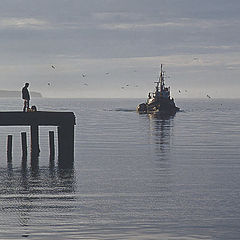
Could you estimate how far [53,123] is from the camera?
36.7 metres

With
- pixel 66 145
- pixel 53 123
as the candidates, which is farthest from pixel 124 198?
pixel 66 145

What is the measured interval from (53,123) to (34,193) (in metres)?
10.9

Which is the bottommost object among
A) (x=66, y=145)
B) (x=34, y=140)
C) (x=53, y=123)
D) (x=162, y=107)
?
(x=66, y=145)

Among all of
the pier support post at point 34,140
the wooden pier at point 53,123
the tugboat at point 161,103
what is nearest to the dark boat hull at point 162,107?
the tugboat at point 161,103

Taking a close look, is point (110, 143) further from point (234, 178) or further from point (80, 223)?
point (80, 223)

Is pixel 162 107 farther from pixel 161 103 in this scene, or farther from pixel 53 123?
pixel 53 123

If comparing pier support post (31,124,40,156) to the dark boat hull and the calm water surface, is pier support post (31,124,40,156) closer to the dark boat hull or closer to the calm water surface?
the calm water surface

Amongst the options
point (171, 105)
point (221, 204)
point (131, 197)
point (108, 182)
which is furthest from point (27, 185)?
point (171, 105)

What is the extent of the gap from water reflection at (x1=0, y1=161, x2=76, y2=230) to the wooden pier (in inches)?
109

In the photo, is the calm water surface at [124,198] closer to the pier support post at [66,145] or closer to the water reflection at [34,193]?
the water reflection at [34,193]

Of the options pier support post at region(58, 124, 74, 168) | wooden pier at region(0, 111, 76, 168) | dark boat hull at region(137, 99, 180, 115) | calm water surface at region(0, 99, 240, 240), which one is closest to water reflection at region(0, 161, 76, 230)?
calm water surface at region(0, 99, 240, 240)

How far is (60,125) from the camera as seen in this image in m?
37.3

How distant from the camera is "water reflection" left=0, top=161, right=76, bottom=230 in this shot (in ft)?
71.1

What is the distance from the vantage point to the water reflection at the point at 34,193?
71.1ft
